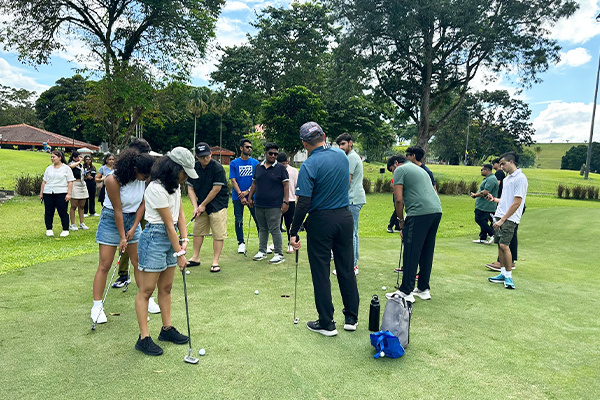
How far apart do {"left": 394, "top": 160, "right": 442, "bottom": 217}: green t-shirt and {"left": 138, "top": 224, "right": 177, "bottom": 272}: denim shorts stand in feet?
10.3

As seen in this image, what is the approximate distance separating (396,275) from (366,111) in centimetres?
3215

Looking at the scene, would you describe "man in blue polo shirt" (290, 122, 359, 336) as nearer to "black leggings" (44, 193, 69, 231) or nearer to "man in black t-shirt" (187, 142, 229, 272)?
"man in black t-shirt" (187, 142, 229, 272)

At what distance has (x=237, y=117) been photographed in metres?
63.0

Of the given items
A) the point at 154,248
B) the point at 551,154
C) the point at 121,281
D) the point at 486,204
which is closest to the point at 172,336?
the point at 154,248

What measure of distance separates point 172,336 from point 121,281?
2138 millimetres

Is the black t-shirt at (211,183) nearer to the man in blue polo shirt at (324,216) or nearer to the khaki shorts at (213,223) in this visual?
the khaki shorts at (213,223)

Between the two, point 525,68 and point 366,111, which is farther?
point 366,111

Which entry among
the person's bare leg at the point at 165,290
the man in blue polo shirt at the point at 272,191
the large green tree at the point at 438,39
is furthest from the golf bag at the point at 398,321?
the large green tree at the point at 438,39

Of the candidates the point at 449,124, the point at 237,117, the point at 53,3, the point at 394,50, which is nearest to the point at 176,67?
the point at 53,3

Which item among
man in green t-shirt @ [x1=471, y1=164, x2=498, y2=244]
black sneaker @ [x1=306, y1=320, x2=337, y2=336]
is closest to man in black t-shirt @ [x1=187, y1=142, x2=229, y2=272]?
black sneaker @ [x1=306, y1=320, x2=337, y2=336]

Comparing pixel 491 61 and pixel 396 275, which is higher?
pixel 491 61

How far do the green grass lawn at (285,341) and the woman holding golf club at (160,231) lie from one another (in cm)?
54

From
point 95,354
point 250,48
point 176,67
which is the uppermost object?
point 250,48

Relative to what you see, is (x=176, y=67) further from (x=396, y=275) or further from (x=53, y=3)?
(x=396, y=275)
